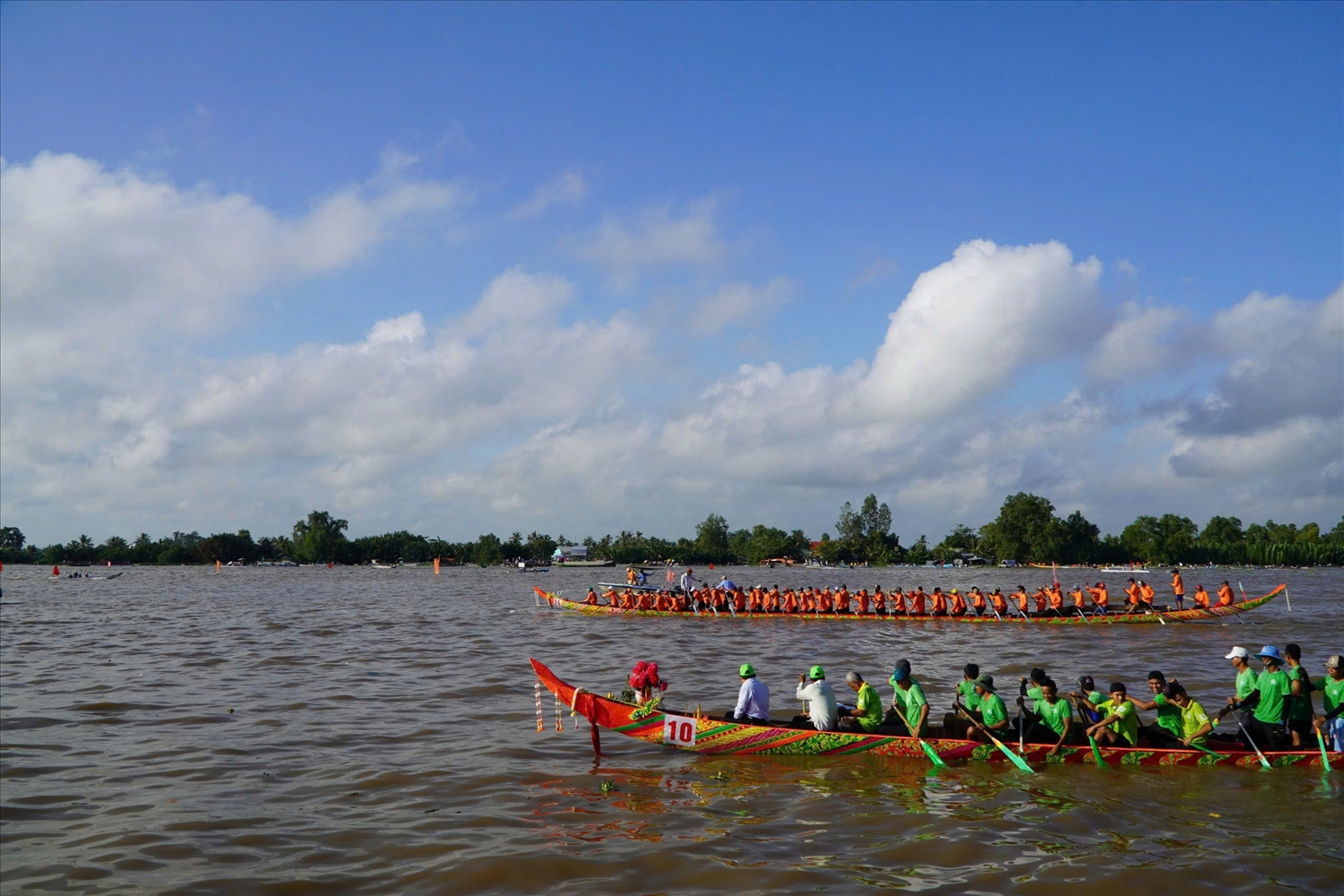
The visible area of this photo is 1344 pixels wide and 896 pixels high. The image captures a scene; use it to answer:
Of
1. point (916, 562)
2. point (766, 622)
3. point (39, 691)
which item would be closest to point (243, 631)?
point (39, 691)

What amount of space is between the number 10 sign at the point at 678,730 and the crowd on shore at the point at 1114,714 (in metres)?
0.73

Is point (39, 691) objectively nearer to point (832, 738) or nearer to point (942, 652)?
point (832, 738)

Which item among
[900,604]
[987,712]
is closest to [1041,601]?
[900,604]

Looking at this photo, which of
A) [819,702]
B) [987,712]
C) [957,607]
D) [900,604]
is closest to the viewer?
[987,712]

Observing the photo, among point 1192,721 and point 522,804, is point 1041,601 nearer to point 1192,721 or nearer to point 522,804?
point 1192,721

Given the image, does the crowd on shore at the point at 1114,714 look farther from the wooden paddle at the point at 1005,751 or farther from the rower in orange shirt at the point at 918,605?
the rower in orange shirt at the point at 918,605

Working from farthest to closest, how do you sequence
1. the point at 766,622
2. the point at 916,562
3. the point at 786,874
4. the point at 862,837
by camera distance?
the point at 916,562, the point at 766,622, the point at 862,837, the point at 786,874

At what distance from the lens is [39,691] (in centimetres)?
2033

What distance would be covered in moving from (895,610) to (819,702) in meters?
25.0

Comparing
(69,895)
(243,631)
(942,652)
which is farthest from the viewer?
(243,631)

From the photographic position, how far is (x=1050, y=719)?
1413 cm

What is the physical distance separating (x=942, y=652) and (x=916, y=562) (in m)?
118

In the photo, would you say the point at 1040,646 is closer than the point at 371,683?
No

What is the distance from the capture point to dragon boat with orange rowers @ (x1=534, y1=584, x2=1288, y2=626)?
3534 centimetres
